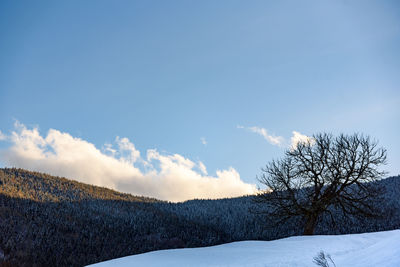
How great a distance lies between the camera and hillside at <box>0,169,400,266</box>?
3175cm

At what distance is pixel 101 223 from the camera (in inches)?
1673

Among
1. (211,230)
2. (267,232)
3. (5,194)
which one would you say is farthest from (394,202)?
(5,194)

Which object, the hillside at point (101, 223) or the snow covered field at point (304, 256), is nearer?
the snow covered field at point (304, 256)

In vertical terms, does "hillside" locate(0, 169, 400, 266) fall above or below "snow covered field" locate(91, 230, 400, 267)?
above

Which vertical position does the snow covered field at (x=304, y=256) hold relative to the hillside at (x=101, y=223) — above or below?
below

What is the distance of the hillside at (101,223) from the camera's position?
31750 millimetres

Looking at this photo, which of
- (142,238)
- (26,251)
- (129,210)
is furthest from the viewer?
(129,210)

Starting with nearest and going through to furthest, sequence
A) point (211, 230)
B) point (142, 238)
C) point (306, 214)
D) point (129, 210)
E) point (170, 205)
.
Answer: point (306, 214) → point (142, 238) → point (211, 230) → point (129, 210) → point (170, 205)

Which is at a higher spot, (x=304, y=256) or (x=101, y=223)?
(x=101, y=223)

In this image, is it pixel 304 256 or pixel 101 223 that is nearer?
pixel 304 256

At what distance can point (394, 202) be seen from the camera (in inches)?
1743

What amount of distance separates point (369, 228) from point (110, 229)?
3001cm

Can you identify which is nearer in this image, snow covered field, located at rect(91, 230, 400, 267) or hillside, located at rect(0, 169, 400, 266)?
snow covered field, located at rect(91, 230, 400, 267)

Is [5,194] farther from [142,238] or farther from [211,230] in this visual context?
[211,230]
